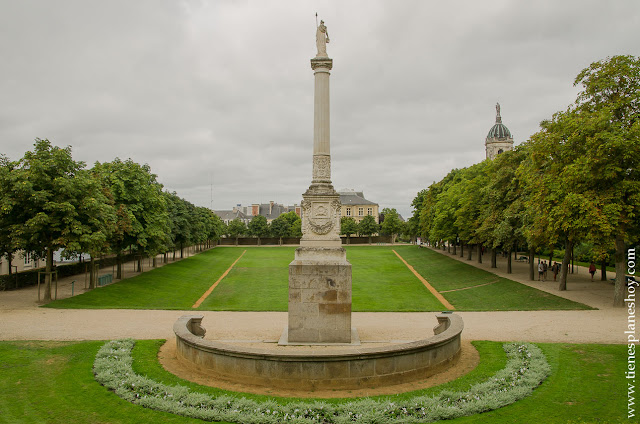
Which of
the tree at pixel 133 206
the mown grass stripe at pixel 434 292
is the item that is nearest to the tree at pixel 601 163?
the mown grass stripe at pixel 434 292

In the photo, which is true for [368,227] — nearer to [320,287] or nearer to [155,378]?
[320,287]

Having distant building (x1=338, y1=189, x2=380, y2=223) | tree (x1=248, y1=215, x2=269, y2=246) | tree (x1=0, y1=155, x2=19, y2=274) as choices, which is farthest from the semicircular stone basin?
distant building (x1=338, y1=189, x2=380, y2=223)

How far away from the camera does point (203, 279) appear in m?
43.7

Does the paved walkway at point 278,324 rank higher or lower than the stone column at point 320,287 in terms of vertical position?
lower

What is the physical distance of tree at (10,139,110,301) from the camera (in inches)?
905

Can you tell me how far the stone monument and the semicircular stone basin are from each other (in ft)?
8.24

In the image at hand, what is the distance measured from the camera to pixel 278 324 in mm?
19828

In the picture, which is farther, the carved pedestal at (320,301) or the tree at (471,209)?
the tree at (471,209)

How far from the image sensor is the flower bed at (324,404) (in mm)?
9320

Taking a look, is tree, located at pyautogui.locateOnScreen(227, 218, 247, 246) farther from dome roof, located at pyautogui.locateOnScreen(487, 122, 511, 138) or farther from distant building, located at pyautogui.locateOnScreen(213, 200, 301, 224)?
dome roof, located at pyautogui.locateOnScreen(487, 122, 511, 138)

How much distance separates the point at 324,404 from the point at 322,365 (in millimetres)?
1527

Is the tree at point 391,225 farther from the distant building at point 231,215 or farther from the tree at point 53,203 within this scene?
the tree at point 53,203

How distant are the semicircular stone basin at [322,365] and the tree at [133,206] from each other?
2227 centimetres

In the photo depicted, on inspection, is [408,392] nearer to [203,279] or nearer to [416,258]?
[203,279]
